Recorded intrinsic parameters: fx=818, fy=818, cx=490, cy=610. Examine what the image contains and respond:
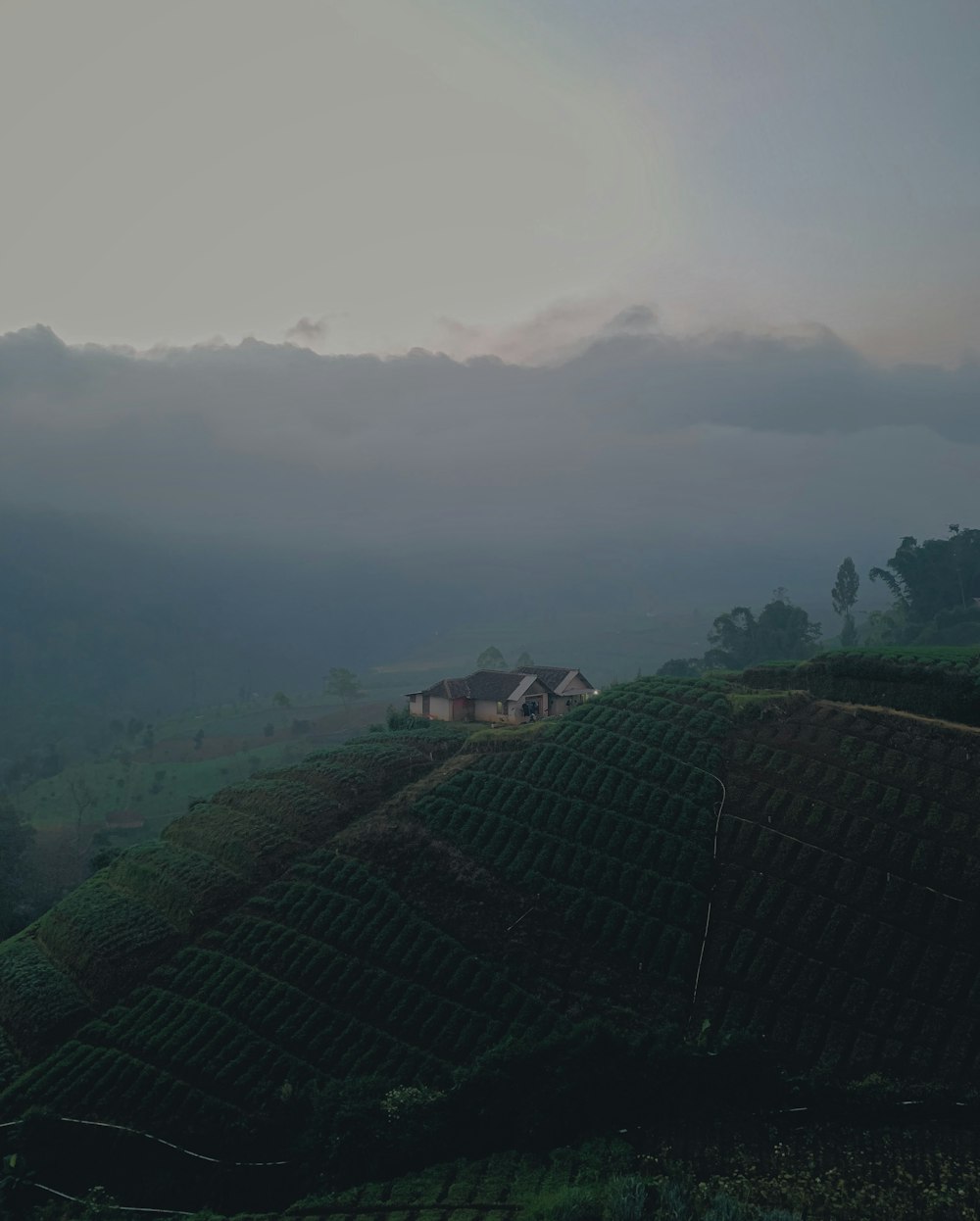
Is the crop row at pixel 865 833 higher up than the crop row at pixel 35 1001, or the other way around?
the crop row at pixel 865 833

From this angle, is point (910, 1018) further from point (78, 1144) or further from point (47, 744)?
point (47, 744)

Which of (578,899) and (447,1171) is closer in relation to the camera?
(447,1171)

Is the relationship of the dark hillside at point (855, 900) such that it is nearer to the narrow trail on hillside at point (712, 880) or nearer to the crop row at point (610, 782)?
the narrow trail on hillside at point (712, 880)

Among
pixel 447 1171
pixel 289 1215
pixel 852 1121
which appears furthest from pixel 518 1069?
pixel 852 1121

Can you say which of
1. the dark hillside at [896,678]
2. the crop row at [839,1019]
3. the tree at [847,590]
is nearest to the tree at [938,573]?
the tree at [847,590]

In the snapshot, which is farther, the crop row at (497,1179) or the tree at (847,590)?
the tree at (847,590)
